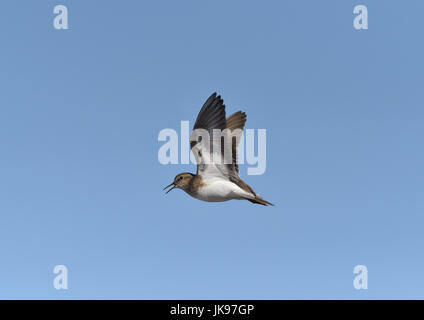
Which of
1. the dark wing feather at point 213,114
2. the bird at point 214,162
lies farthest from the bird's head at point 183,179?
the dark wing feather at point 213,114

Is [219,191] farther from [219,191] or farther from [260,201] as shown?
[260,201]

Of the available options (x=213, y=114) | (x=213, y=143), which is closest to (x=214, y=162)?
(x=213, y=143)

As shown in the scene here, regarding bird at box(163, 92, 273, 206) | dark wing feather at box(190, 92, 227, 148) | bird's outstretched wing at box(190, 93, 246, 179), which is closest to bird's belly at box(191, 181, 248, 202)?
bird at box(163, 92, 273, 206)

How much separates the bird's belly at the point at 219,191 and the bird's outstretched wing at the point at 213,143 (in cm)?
26

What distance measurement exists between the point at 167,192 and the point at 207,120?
7.60 feet

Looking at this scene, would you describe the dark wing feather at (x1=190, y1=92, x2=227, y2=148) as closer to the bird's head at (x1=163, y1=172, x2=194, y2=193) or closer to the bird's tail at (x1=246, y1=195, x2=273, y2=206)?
the bird's head at (x1=163, y1=172, x2=194, y2=193)

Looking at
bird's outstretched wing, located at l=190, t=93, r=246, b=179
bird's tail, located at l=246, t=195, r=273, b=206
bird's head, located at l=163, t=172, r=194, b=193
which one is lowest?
bird's tail, located at l=246, t=195, r=273, b=206

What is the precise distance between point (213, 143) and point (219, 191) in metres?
1.27

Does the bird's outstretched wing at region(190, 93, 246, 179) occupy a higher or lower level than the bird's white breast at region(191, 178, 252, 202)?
higher

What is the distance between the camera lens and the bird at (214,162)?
12.0 metres

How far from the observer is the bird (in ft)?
39.3

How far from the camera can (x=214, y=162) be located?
40.2ft
